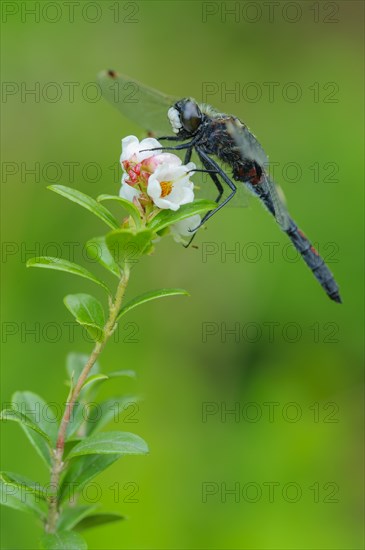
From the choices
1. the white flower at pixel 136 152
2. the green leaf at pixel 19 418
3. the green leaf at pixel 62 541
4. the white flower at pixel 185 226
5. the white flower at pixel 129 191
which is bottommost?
the green leaf at pixel 62 541

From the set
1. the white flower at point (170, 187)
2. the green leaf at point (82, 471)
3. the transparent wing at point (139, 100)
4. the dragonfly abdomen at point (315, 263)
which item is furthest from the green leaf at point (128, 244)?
the dragonfly abdomen at point (315, 263)

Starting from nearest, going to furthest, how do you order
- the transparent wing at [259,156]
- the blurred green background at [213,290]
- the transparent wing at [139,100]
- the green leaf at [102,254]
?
the green leaf at [102,254] < the transparent wing at [259,156] < the transparent wing at [139,100] < the blurred green background at [213,290]

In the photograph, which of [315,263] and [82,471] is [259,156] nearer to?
[315,263]

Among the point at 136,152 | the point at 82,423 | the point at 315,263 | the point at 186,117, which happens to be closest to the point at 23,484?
the point at 82,423

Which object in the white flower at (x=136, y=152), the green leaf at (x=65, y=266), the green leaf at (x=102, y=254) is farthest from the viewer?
the white flower at (x=136, y=152)

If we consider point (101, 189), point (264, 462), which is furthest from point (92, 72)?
point (264, 462)

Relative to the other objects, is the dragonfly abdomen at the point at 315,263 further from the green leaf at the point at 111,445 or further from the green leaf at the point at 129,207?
the green leaf at the point at 111,445
